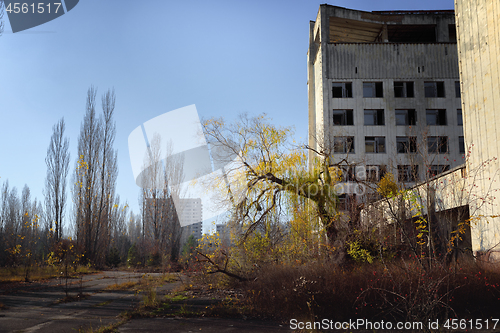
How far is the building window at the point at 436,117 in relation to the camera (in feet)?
100

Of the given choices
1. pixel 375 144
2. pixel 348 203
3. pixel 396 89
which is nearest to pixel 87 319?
pixel 348 203

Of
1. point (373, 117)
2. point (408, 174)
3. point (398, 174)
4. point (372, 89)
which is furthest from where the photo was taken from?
point (372, 89)

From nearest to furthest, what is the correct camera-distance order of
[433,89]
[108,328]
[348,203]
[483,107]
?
[108,328] < [483,107] < [348,203] < [433,89]

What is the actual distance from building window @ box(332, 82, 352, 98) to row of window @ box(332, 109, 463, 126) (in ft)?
4.58

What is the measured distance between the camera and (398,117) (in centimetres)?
3083

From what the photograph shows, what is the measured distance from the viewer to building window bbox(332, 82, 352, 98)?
31.1 meters

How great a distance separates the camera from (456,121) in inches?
1190

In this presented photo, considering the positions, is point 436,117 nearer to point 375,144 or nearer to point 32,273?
point 375,144

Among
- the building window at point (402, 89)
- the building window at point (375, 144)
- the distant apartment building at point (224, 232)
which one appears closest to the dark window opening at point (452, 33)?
the building window at point (402, 89)

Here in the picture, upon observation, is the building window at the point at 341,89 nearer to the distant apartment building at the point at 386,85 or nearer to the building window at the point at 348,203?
the distant apartment building at the point at 386,85

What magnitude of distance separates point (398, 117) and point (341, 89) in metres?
5.45

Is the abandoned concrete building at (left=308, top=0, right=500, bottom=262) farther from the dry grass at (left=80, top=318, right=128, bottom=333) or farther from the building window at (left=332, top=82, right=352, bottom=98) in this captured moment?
the dry grass at (left=80, top=318, right=128, bottom=333)

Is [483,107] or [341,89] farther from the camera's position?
[341,89]

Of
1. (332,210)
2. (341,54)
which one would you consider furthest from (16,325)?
(341,54)
